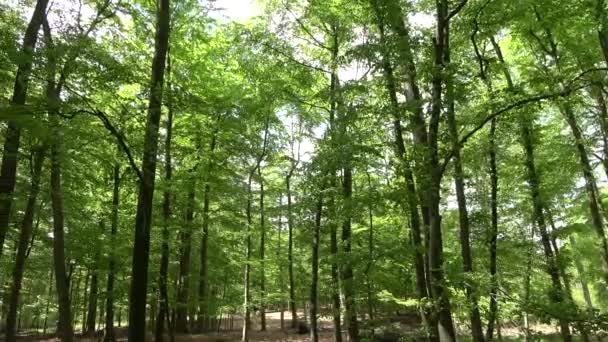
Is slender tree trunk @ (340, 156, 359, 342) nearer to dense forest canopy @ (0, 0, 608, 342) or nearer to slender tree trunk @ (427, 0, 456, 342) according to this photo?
dense forest canopy @ (0, 0, 608, 342)

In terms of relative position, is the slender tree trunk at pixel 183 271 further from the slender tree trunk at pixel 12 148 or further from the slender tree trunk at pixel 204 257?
the slender tree trunk at pixel 12 148

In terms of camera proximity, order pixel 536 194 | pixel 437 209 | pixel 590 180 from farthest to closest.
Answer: pixel 590 180
pixel 536 194
pixel 437 209

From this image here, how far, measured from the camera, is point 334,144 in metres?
9.62

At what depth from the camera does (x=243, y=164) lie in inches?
862

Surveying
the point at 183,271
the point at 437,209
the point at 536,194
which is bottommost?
the point at 183,271

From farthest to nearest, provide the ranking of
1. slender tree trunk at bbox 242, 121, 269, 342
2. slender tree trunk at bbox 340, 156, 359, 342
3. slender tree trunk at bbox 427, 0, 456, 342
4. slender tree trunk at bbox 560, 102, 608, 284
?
1. slender tree trunk at bbox 242, 121, 269, 342
2. slender tree trunk at bbox 560, 102, 608, 284
3. slender tree trunk at bbox 340, 156, 359, 342
4. slender tree trunk at bbox 427, 0, 456, 342

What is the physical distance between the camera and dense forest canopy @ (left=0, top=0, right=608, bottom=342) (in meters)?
7.02

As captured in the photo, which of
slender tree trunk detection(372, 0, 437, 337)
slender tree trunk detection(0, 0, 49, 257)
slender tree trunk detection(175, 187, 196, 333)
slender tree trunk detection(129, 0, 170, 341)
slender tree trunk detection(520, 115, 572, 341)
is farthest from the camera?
slender tree trunk detection(175, 187, 196, 333)

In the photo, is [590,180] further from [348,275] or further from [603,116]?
[348,275]

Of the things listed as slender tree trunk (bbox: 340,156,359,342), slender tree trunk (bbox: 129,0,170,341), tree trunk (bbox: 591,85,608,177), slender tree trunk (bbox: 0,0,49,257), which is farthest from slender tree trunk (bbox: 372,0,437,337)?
tree trunk (bbox: 591,85,608,177)

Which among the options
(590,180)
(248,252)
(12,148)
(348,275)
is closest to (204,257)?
(248,252)

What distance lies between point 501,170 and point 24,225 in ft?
50.8

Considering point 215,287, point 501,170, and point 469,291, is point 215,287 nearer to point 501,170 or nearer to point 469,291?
point 501,170

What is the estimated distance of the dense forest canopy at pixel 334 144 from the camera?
7020 mm
